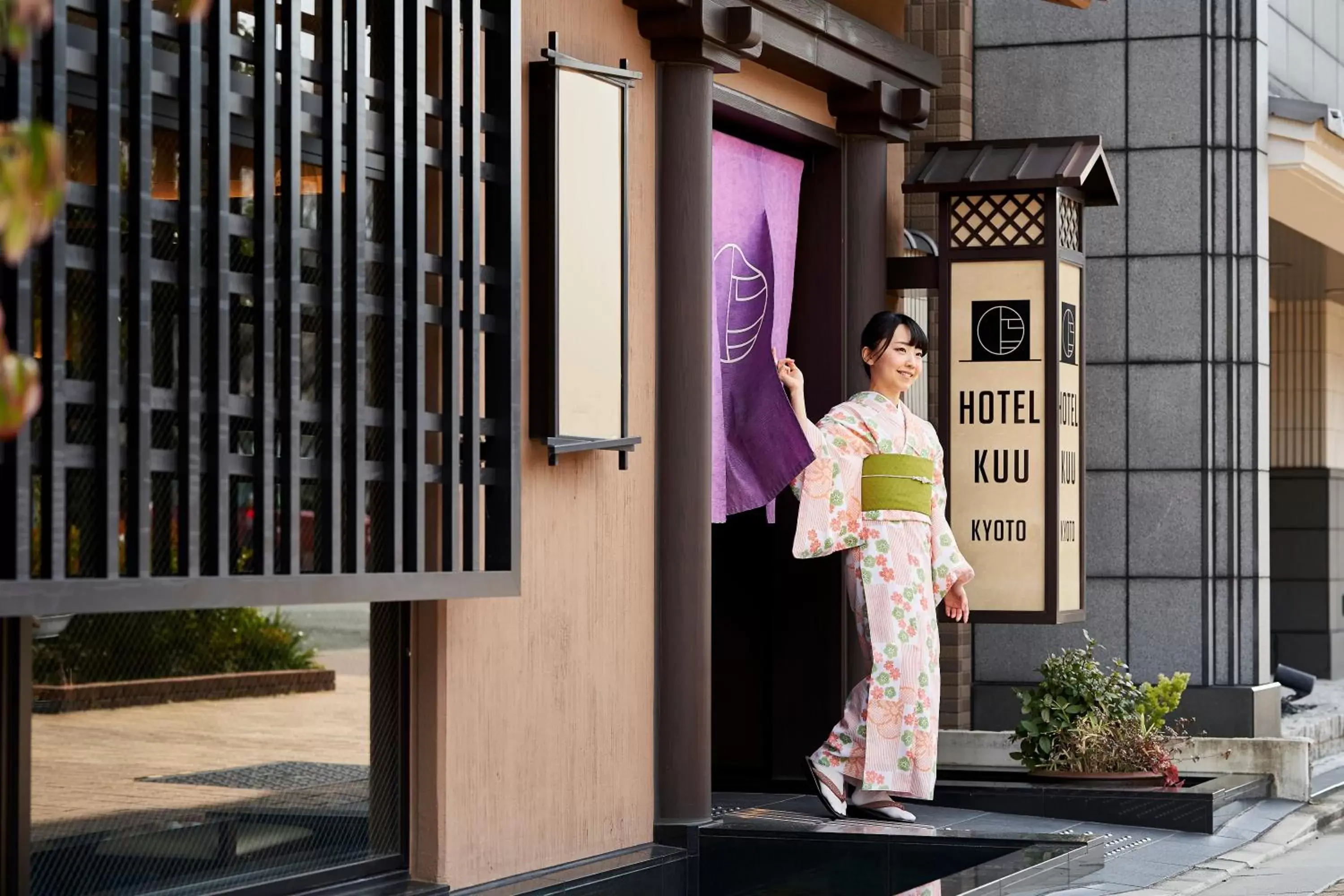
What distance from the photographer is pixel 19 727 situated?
495 cm

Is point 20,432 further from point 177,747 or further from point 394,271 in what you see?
point 394,271

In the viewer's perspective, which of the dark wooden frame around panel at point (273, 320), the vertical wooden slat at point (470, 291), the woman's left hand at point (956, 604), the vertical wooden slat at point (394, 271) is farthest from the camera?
the woman's left hand at point (956, 604)

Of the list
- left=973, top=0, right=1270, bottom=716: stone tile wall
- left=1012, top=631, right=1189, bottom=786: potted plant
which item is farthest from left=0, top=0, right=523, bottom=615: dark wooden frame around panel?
left=973, top=0, right=1270, bottom=716: stone tile wall

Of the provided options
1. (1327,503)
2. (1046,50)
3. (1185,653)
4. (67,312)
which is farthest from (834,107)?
(1327,503)

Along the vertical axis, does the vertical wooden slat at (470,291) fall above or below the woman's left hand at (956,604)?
above

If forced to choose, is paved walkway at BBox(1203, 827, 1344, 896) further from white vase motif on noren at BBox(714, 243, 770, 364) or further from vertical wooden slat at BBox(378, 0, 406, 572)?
vertical wooden slat at BBox(378, 0, 406, 572)

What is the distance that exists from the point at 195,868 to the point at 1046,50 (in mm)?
8162

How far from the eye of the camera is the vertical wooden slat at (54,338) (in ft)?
15.0

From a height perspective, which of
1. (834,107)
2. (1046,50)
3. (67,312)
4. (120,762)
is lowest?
(120,762)

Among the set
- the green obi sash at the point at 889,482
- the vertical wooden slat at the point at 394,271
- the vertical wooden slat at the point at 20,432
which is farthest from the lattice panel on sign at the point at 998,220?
the vertical wooden slat at the point at 20,432

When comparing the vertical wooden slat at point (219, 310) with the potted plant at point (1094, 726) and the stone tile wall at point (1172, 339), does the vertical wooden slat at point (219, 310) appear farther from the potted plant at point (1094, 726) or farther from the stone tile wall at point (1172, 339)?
the stone tile wall at point (1172, 339)

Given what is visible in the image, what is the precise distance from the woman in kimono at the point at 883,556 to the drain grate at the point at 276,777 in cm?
284

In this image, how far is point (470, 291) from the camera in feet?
20.2

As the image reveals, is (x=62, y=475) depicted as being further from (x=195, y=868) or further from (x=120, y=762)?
(x=195, y=868)
